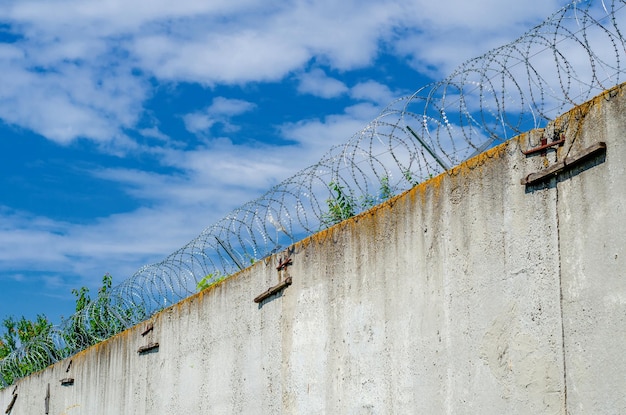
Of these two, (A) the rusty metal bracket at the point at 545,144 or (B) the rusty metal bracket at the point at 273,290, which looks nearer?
(A) the rusty metal bracket at the point at 545,144

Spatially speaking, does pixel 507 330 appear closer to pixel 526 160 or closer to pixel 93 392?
pixel 526 160

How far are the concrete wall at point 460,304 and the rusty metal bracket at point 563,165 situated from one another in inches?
1.4

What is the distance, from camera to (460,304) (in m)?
5.78

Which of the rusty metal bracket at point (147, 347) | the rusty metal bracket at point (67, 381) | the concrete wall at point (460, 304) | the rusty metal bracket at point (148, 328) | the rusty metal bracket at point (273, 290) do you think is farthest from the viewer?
the rusty metal bracket at point (67, 381)

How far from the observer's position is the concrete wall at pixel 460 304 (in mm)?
4855

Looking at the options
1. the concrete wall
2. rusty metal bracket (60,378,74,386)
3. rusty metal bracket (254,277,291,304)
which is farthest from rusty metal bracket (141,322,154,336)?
rusty metal bracket (60,378,74,386)

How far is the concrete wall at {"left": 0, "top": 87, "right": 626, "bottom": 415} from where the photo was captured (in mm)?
4855

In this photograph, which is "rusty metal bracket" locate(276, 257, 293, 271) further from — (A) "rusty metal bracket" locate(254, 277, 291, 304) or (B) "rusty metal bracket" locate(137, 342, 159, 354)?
(B) "rusty metal bracket" locate(137, 342, 159, 354)

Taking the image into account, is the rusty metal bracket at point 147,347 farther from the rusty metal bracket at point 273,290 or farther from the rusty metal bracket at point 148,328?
the rusty metal bracket at point 273,290

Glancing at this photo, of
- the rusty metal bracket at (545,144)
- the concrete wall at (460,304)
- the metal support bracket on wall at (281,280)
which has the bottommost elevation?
the concrete wall at (460,304)

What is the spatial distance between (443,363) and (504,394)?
610 millimetres

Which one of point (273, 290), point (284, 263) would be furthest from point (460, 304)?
point (273, 290)

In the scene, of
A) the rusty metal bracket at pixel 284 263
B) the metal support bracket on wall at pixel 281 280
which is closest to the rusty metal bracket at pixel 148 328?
the metal support bracket on wall at pixel 281 280

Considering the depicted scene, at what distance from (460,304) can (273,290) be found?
8.58 feet
